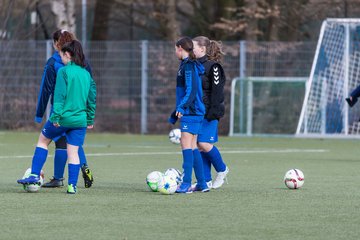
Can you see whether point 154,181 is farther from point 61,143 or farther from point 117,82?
point 117,82

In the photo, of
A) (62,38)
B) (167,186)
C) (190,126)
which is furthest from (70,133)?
(190,126)

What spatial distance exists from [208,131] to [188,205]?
189 centimetres

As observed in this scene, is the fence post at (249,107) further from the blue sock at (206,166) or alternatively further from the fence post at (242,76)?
the blue sock at (206,166)

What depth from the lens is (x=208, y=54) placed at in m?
12.2

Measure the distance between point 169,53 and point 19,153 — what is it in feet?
28.1

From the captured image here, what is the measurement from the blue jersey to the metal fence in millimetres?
15085

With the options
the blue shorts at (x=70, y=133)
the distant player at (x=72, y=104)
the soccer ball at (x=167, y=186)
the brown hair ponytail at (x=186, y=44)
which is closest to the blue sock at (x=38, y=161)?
the distant player at (x=72, y=104)

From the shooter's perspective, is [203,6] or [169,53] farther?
[203,6]

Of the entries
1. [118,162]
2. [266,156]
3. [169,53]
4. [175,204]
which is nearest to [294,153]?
[266,156]

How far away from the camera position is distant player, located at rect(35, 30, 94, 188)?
1191 centimetres

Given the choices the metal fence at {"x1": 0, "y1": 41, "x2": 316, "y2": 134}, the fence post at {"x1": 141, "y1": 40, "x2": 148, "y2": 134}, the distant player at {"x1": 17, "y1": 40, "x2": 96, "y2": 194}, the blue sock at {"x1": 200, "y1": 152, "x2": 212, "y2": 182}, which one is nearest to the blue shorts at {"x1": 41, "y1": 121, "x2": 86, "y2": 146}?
the distant player at {"x1": 17, "y1": 40, "x2": 96, "y2": 194}

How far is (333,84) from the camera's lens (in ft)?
83.4

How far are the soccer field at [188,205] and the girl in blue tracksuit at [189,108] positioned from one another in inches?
10.8

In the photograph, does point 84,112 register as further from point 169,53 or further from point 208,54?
point 169,53
